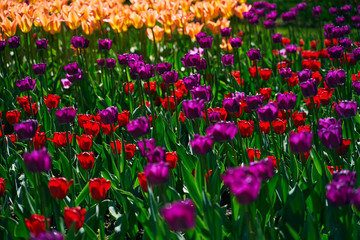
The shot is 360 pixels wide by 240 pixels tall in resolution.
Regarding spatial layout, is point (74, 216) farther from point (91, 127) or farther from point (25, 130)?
point (91, 127)

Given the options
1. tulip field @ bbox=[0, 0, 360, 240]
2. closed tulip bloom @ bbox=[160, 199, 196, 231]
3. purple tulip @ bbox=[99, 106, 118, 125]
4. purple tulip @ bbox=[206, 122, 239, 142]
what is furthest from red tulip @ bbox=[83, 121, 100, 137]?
closed tulip bloom @ bbox=[160, 199, 196, 231]

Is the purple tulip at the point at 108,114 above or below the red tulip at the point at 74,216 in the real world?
above

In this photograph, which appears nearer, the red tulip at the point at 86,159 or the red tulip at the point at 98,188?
the red tulip at the point at 98,188

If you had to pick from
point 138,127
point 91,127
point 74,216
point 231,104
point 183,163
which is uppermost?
point 138,127

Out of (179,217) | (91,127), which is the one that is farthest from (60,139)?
(179,217)

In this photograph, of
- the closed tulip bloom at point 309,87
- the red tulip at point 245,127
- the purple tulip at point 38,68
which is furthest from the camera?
the purple tulip at point 38,68

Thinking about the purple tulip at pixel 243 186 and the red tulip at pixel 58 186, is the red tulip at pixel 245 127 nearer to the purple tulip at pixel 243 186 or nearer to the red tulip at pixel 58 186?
the red tulip at pixel 58 186

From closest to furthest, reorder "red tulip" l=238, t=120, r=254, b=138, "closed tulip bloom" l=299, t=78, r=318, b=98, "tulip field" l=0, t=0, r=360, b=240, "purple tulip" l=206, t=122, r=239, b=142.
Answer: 1. "tulip field" l=0, t=0, r=360, b=240
2. "purple tulip" l=206, t=122, r=239, b=142
3. "closed tulip bloom" l=299, t=78, r=318, b=98
4. "red tulip" l=238, t=120, r=254, b=138

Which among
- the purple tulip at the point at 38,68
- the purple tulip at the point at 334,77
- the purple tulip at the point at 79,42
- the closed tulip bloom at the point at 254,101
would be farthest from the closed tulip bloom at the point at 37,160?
the purple tulip at the point at 79,42

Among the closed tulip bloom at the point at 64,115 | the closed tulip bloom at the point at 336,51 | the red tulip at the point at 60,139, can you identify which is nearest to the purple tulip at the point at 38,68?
the red tulip at the point at 60,139

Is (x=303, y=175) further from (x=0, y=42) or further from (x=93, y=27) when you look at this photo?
(x=93, y=27)

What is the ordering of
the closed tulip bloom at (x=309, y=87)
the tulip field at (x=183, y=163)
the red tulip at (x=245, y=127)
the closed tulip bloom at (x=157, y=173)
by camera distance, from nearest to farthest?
the closed tulip bloom at (x=157, y=173) → the tulip field at (x=183, y=163) → the closed tulip bloom at (x=309, y=87) → the red tulip at (x=245, y=127)

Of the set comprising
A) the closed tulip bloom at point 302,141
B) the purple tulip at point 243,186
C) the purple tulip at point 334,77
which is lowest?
the purple tulip at point 334,77

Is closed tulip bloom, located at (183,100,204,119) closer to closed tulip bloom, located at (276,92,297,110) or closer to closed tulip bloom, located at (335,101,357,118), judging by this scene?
closed tulip bloom, located at (276,92,297,110)
